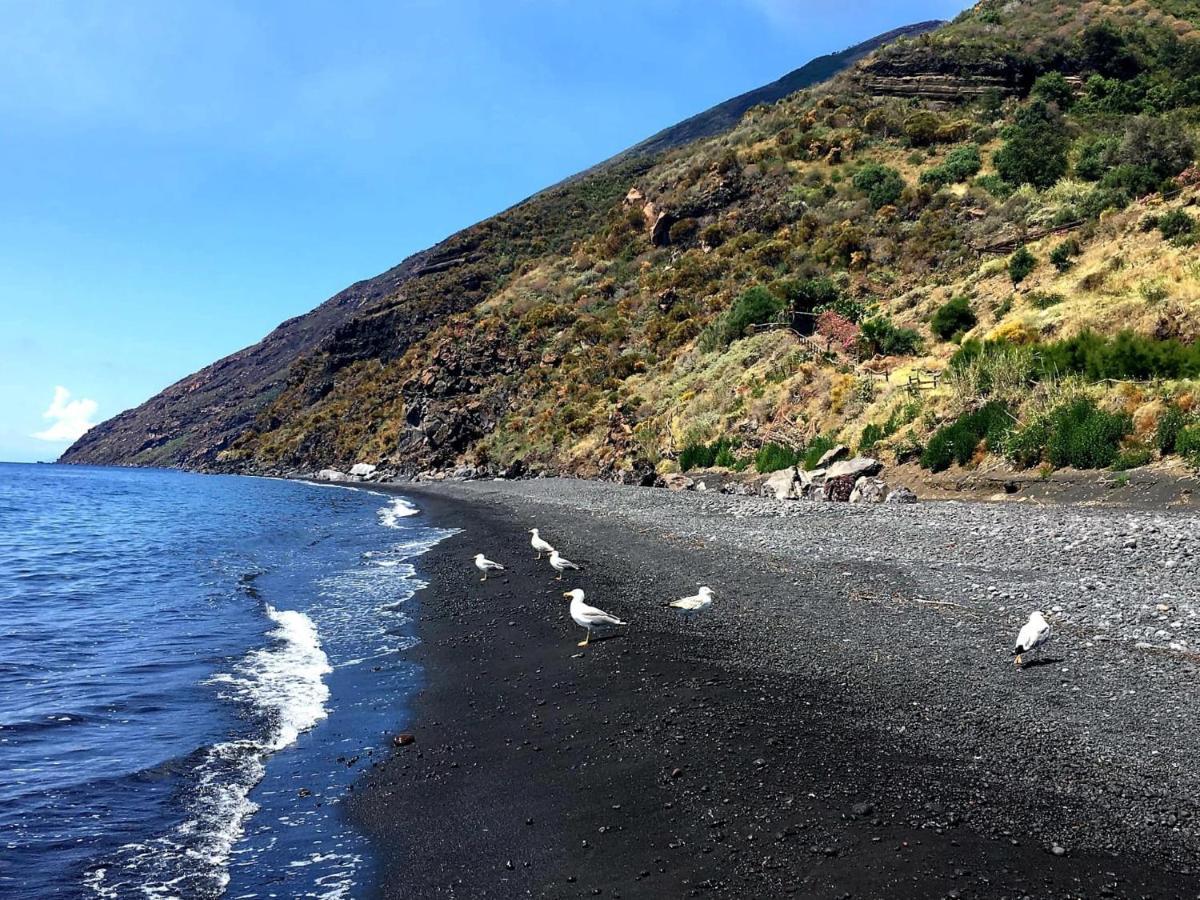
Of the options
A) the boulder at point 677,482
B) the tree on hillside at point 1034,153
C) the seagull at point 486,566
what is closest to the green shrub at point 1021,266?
the boulder at point 677,482

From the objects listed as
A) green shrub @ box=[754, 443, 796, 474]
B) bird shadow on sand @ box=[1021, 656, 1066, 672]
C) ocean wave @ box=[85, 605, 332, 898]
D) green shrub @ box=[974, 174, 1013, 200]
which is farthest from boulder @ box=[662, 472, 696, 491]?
green shrub @ box=[974, 174, 1013, 200]

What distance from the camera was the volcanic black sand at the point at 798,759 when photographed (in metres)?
4.63

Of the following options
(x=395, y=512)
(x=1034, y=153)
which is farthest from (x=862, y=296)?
(x=395, y=512)

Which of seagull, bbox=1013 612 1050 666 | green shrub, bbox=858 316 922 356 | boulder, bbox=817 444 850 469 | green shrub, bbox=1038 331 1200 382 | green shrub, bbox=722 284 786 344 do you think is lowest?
seagull, bbox=1013 612 1050 666

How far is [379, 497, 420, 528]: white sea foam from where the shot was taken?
28.0 metres

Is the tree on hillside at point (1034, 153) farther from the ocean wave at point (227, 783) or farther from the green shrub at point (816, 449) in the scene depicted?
the ocean wave at point (227, 783)

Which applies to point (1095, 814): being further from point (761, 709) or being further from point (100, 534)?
point (100, 534)

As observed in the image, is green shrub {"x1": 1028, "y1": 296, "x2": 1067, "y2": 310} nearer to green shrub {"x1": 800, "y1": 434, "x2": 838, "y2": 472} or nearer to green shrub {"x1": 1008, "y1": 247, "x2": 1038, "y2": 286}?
green shrub {"x1": 1008, "y1": 247, "x2": 1038, "y2": 286}

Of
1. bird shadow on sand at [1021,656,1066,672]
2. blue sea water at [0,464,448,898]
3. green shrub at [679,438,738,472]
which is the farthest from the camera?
green shrub at [679,438,738,472]

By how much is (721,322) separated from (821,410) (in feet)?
48.8

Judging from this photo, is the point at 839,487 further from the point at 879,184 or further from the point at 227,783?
the point at 879,184

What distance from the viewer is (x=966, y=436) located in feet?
65.7

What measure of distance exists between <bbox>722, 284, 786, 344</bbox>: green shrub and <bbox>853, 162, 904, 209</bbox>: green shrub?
1225 cm

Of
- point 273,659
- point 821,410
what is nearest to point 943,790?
point 273,659
